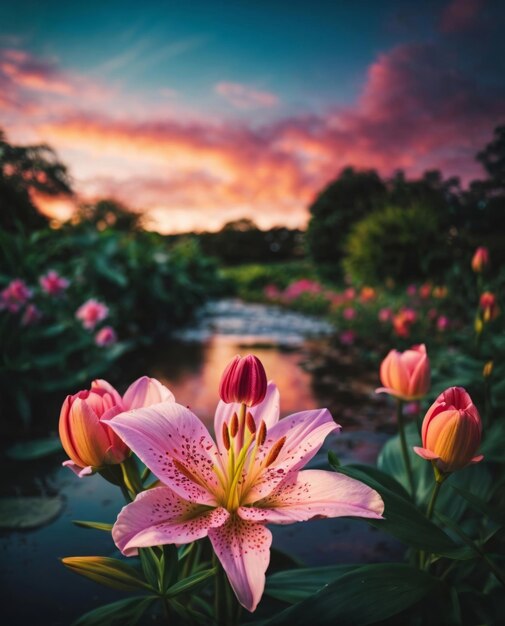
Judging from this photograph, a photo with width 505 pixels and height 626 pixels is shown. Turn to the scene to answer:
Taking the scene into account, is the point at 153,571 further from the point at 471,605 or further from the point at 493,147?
the point at 493,147

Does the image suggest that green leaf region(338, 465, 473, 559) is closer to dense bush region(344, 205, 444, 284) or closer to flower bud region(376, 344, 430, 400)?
flower bud region(376, 344, 430, 400)

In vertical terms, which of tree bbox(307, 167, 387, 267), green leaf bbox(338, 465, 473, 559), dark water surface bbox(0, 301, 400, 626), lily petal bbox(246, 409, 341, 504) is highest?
tree bbox(307, 167, 387, 267)

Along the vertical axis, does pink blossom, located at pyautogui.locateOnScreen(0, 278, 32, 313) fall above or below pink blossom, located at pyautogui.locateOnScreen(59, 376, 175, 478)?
above

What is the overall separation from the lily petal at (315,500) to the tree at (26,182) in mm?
3561

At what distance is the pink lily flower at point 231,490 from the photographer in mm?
567

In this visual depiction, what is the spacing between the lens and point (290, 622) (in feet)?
2.09

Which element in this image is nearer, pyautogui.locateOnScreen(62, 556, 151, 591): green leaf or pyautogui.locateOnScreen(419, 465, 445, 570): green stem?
pyautogui.locateOnScreen(62, 556, 151, 591): green leaf

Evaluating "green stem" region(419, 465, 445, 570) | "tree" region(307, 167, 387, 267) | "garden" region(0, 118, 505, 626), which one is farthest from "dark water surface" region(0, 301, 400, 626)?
"tree" region(307, 167, 387, 267)

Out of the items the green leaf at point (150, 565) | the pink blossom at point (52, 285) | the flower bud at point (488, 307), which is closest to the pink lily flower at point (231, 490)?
the green leaf at point (150, 565)

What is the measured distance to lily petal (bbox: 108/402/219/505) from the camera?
1.98 feet

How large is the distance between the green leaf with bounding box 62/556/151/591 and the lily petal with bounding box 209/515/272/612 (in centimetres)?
14

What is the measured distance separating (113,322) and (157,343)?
5.11 ft

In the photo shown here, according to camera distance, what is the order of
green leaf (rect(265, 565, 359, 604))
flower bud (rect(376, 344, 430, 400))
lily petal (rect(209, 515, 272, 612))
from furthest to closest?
flower bud (rect(376, 344, 430, 400)) → green leaf (rect(265, 565, 359, 604)) → lily petal (rect(209, 515, 272, 612))

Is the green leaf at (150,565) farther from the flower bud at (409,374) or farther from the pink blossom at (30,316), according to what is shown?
the pink blossom at (30,316)
